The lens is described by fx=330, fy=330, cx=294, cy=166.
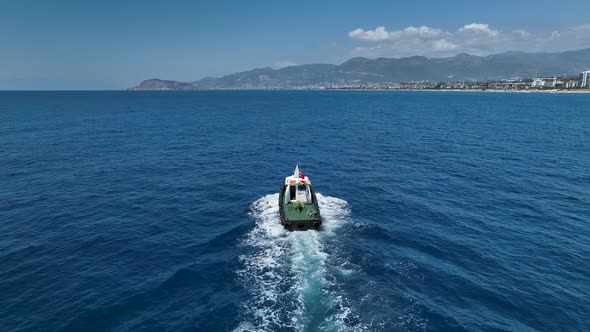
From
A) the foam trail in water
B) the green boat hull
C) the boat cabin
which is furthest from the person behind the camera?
the boat cabin

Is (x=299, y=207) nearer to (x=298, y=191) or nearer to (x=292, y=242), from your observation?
(x=298, y=191)

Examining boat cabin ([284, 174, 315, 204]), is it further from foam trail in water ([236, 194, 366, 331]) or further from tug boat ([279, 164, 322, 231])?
foam trail in water ([236, 194, 366, 331])

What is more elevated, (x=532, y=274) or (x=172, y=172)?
(x=172, y=172)

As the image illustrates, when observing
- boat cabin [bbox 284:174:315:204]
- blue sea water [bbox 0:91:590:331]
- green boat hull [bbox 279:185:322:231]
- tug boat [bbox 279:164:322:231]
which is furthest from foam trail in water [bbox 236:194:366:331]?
boat cabin [bbox 284:174:315:204]

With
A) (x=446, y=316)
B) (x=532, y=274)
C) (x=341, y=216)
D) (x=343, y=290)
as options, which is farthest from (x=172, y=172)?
(x=532, y=274)

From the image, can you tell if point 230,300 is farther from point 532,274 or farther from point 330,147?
point 330,147

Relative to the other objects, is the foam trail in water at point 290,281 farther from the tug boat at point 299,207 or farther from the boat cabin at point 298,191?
the boat cabin at point 298,191

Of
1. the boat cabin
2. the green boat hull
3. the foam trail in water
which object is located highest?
the boat cabin

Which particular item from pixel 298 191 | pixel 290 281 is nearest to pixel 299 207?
pixel 298 191
